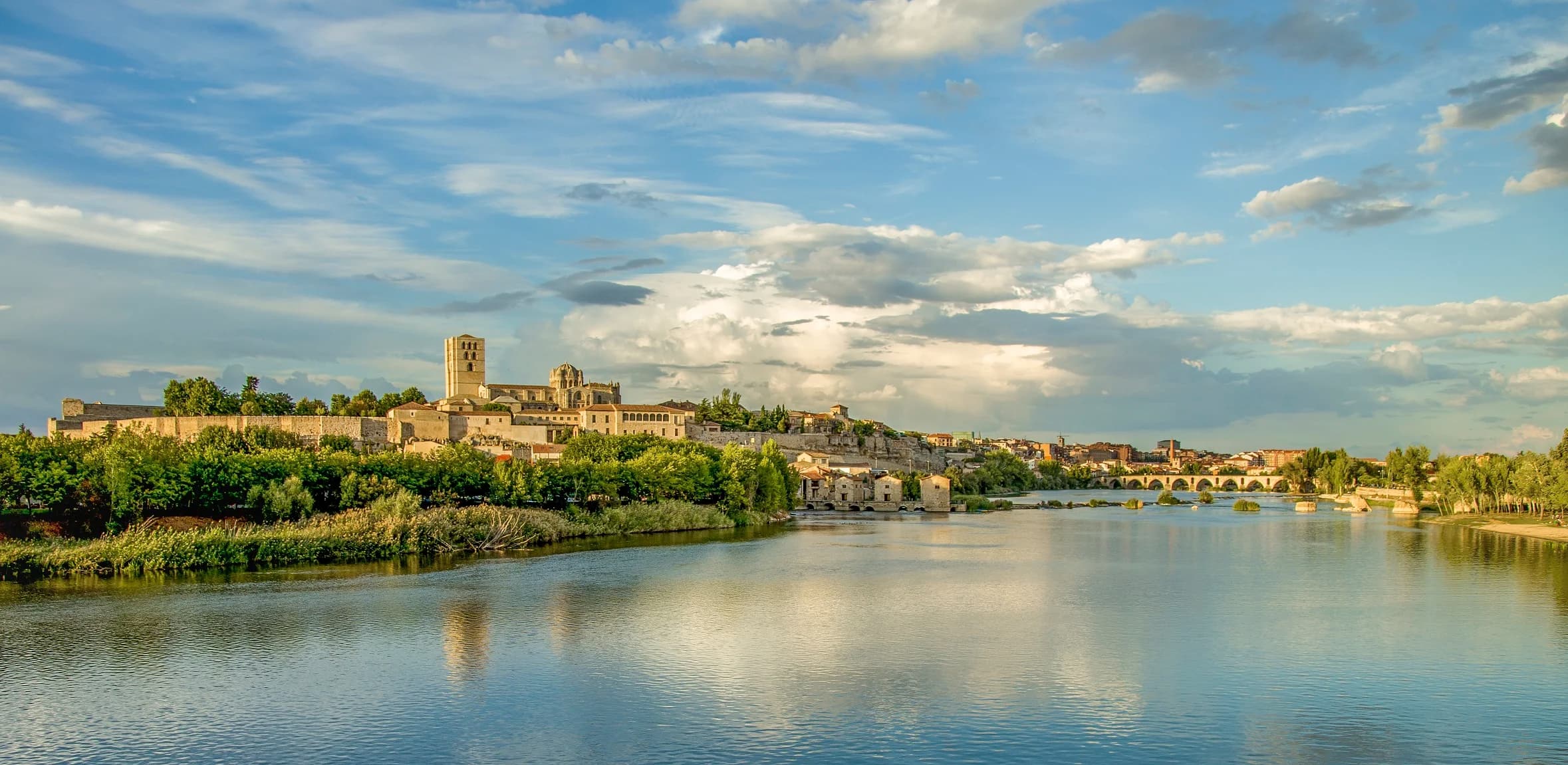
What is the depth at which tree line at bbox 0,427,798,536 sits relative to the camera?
32.4 m

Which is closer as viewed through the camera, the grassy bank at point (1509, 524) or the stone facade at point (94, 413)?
the grassy bank at point (1509, 524)

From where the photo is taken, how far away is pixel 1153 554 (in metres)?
40.5

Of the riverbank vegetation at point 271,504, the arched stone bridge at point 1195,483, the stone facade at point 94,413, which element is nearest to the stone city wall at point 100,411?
the stone facade at point 94,413

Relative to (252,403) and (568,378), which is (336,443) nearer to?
(252,403)

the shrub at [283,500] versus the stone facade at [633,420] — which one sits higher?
the stone facade at [633,420]

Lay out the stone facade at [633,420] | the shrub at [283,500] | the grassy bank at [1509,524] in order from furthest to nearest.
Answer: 1. the stone facade at [633,420]
2. the grassy bank at [1509,524]
3. the shrub at [283,500]

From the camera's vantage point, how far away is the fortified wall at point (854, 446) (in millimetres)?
101750

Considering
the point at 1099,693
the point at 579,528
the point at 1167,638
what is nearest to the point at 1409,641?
the point at 1167,638

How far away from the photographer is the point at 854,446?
401 ft

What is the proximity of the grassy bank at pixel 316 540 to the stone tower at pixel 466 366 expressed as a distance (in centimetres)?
6306

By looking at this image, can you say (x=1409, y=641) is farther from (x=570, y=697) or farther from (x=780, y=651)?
(x=570, y=697)

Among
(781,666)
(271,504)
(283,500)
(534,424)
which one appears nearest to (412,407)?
(534,424)

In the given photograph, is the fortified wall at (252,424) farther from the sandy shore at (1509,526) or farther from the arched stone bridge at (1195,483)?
the arched stone bridge at (1195,483)

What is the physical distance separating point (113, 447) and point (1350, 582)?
3793 centimetres
